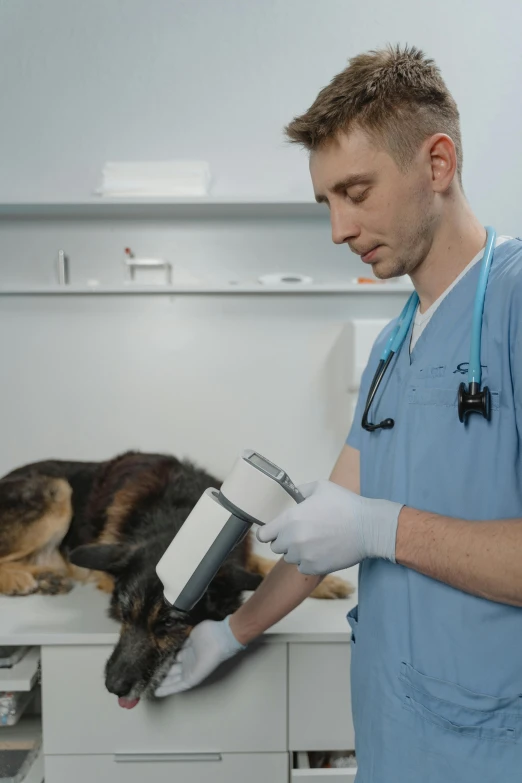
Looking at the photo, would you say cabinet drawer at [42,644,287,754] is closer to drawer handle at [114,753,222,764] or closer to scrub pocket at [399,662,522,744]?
drawer handle at [114,753,222,764]

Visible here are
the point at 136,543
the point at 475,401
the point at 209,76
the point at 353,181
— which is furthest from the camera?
the point at 209,76

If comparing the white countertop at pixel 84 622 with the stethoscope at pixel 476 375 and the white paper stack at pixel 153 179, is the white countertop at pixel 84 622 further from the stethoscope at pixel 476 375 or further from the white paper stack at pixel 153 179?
the white paper stack at pixel 153 179

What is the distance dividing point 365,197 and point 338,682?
1.05 metres

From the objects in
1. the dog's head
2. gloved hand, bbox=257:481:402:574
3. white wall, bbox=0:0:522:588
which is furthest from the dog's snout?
white wall, bbox=0:0:522:588

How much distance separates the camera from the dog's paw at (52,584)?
67.7 inches

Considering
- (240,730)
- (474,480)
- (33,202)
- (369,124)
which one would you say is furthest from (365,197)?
(33,202)

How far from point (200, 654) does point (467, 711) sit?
2.10ft

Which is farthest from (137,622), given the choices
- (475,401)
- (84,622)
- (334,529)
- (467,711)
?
(475,401)

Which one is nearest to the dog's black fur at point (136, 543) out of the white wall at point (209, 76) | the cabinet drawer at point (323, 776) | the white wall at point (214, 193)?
the white wall at point (214, 193)

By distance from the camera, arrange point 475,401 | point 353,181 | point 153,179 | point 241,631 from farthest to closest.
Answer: point 153,179, point 241,631, point 353,181, point 475,401

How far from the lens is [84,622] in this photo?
A: 4.88 ft

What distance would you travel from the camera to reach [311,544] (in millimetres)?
938

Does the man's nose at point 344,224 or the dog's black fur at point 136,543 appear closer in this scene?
the man's nose at point 344,224

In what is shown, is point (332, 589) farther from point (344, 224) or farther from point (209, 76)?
point (209, 76)
